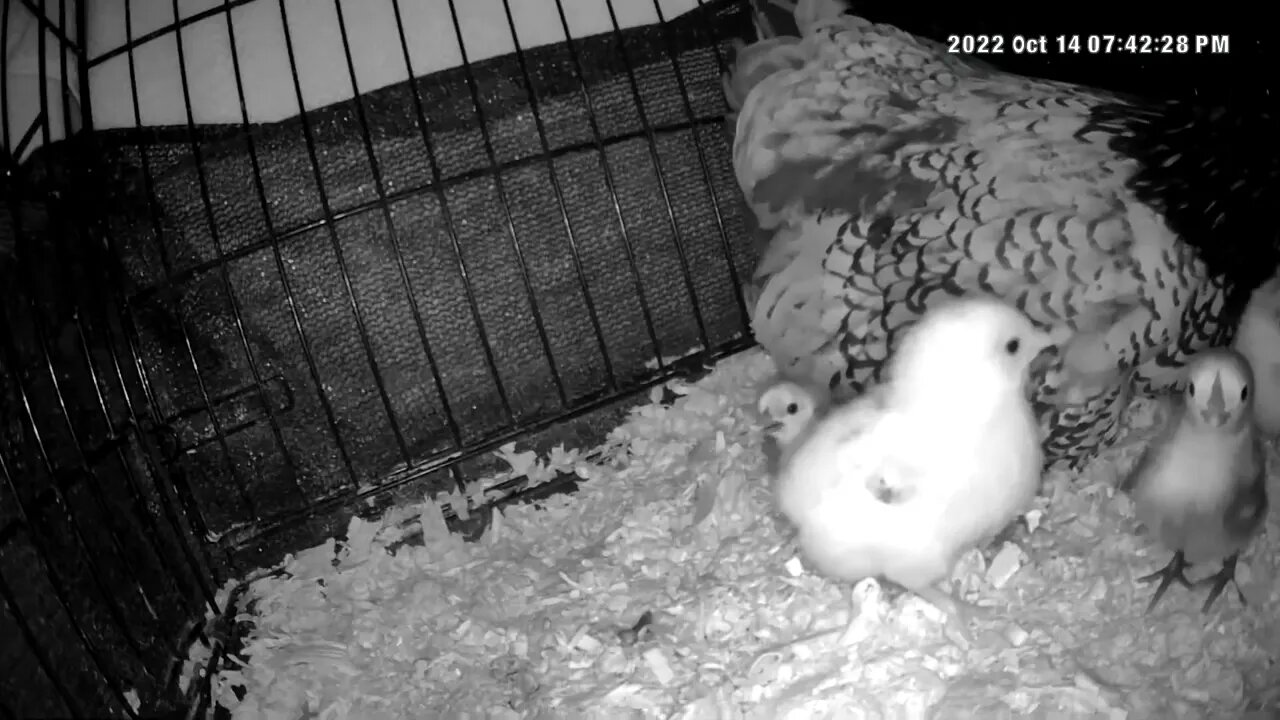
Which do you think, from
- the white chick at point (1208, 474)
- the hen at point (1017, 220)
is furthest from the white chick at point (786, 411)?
the white chick at point (1208, 474)

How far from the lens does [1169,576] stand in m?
0.61

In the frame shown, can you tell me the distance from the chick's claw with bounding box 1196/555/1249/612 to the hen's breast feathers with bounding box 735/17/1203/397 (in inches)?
6.1

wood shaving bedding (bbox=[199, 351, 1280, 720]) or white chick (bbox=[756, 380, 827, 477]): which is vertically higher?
white chick (bbox=[756, 380, 827, 477])

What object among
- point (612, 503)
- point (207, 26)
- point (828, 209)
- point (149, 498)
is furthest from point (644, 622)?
point (207, 26)

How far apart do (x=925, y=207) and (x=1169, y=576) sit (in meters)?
0.31

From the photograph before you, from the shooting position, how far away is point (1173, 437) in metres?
0.59

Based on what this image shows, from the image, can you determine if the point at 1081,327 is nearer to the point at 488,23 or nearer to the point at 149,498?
the point at 488,23

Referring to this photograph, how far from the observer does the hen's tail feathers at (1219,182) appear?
1.86 feet

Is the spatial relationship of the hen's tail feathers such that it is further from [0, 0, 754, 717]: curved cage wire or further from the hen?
[0, 0, 754, 717]: curved cage wire

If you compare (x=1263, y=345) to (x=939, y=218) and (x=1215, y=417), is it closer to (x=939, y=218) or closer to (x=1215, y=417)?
(x=1215, y=417)

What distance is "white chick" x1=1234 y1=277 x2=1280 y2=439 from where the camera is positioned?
0.58 metres

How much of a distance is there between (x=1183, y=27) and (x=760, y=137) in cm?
33

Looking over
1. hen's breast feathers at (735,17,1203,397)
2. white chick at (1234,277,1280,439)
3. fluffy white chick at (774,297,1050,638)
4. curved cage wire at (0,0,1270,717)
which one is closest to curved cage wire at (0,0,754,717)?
curved cage wire at (0,0,1270,717)

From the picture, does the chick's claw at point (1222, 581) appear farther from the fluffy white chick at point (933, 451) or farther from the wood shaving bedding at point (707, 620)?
the fluffy white chick at point (933, 451)
